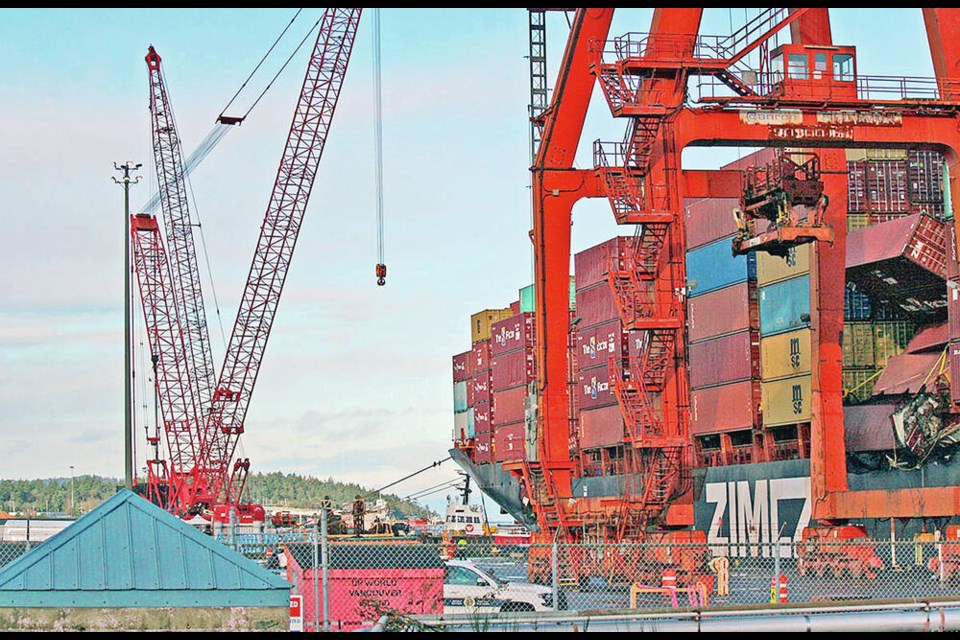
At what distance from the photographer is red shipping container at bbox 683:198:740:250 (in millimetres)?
59969

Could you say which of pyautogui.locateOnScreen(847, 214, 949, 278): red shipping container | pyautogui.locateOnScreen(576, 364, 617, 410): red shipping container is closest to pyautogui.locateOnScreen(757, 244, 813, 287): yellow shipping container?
pyautogui.locateOnScreen(847, 214, 949, 278): red shipping container

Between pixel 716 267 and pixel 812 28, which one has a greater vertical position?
pixel 812 28

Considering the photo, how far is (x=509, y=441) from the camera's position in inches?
3410

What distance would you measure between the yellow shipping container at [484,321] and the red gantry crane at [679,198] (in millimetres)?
53805

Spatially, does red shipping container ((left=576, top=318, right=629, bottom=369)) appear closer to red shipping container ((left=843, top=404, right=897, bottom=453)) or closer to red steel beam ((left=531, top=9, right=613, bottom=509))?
red shipping container ((left=843, top=404, right=897, bottom=453))

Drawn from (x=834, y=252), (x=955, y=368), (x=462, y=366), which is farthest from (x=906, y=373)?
(x=462, y=366)

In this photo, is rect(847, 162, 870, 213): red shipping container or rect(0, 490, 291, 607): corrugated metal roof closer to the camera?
rect(0, 490, 291, 607): corrugated metal roof

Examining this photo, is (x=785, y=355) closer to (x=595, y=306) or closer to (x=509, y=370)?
(x=595, y=306)

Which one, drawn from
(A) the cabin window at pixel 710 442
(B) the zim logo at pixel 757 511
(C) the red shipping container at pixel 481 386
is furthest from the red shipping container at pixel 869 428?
(C) the red shipping container at pixel 481 386

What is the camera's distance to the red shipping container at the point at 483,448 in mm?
94312

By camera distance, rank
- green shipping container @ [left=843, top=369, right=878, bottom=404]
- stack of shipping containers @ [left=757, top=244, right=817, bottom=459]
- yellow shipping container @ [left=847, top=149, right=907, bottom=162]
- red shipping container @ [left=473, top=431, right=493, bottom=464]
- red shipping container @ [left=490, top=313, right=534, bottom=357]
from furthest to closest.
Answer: red shipping container @ [left=473, top=431, right=493, bottom=464] → red shipping container @ [left=490, top=313, right=534, bottom=357] → yellow shipping container @ [left=847, top=149, right=907, bottom=162] → green shipping container @ [left=843, top=369, right=878, bottom=404] → stack of shipping containers @ [left=757, top=244, right=817, bottom=459]

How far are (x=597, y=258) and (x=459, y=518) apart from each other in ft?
121

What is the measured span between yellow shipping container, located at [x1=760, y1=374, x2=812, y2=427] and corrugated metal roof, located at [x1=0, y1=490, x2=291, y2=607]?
41284mm

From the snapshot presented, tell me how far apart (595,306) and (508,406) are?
54.0ft
